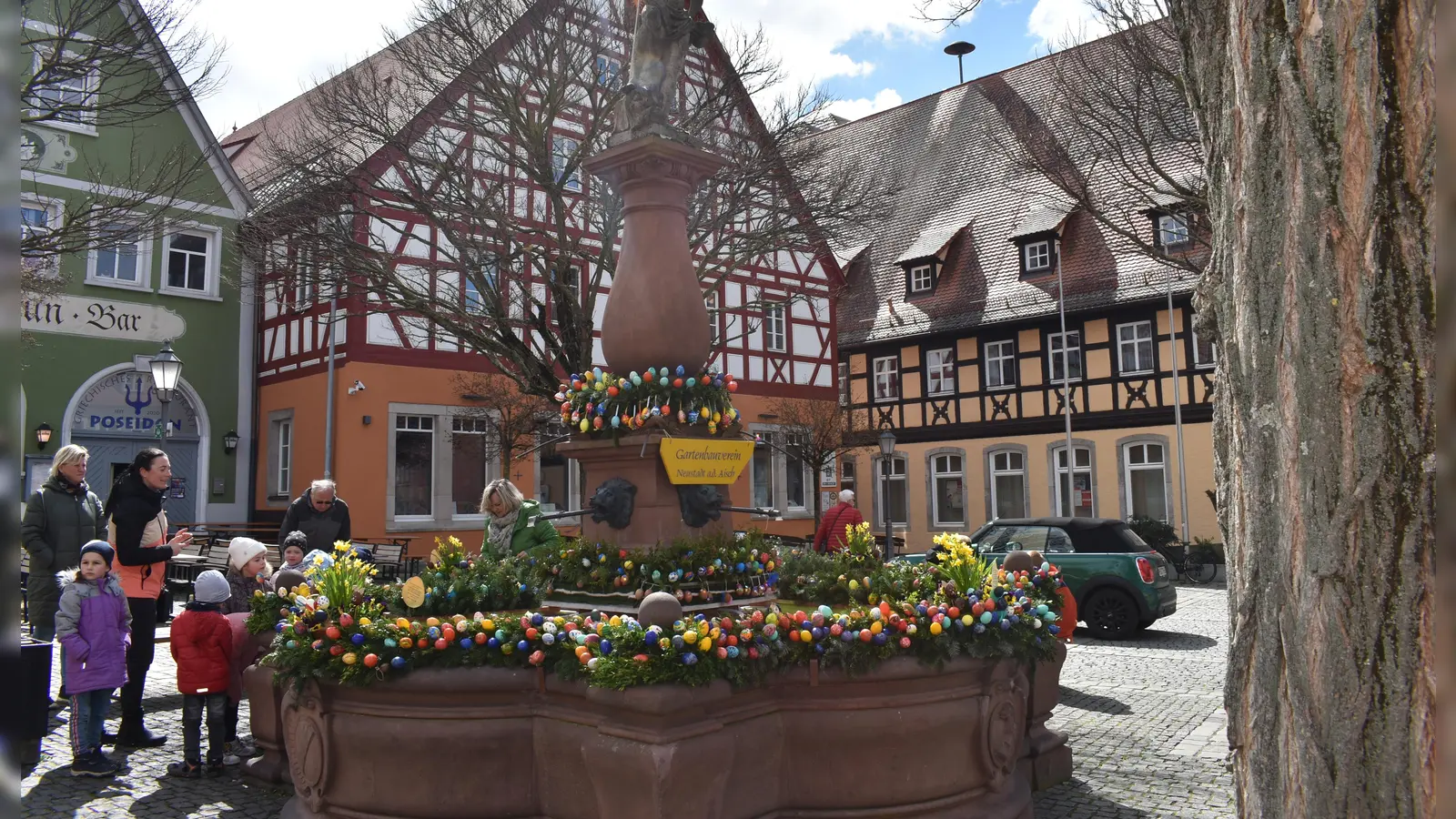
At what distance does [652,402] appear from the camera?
573cm

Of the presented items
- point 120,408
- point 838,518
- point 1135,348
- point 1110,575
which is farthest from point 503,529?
point 1135,348

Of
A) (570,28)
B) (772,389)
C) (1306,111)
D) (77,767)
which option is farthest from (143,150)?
(1306,111)

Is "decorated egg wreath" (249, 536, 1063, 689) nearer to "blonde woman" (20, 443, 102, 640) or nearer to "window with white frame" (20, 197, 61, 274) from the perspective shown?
"blonde woman" (20, 443, 102, 640)

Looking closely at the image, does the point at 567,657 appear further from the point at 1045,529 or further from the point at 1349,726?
the point at 1045,529

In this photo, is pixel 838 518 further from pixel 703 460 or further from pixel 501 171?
pixel 501 171

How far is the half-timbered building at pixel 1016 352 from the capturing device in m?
23.5

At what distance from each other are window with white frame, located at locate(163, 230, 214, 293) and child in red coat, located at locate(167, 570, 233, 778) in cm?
1669

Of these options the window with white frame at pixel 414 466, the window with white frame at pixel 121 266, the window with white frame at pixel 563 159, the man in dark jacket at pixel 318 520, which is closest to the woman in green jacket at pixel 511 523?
the man in dark jacket at pixel 318 520

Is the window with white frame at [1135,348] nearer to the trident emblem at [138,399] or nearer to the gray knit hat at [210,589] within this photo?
the trident emblem at [138,399]

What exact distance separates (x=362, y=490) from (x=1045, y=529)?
40.3 feet

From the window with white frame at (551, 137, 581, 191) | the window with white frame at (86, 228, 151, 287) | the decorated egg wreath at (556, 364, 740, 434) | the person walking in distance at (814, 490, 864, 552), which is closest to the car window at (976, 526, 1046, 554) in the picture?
the person walking in distance at (814, 490, 864, 552)

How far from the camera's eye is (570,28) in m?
13.7

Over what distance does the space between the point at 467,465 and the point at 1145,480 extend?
14.8 meters

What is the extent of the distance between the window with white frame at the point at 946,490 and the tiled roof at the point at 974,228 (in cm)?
343
